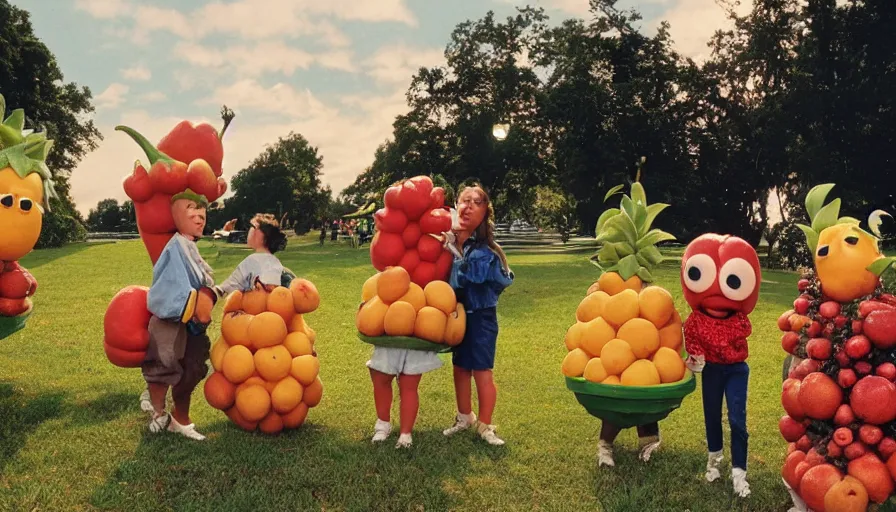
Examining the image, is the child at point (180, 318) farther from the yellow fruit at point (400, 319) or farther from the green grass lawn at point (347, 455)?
the yellow fruit at point (400, 319)

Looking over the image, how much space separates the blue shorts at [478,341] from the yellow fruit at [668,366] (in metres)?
1.40

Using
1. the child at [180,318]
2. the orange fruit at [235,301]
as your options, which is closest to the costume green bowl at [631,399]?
the orange fruit at [235,301]

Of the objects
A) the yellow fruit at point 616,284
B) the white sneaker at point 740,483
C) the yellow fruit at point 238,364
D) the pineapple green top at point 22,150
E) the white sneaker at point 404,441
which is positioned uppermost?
the pineapple green top at point 22,150

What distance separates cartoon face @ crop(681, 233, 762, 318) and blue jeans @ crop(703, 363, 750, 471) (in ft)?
1.28

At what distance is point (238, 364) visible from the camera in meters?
5.69

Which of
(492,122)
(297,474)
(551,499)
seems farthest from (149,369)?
(492,122)

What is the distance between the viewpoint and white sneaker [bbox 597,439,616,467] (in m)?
5.47

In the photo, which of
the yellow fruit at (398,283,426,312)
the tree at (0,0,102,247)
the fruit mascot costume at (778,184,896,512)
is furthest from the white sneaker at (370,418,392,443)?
the tree at (0,0,102,247)

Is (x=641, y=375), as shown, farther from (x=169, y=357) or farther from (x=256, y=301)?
(x=169, y=357)

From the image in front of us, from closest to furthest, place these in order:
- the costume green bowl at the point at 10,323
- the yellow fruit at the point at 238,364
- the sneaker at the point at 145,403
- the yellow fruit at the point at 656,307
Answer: the yellow fruit at the point at 656,307 < the yellow fruit at the point at 238,364 < the costume green bowl at the point at 10,323 < the sneaker at the point at 145,403

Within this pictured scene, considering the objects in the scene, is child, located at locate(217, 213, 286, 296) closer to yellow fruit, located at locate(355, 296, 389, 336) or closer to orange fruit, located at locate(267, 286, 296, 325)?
orange fruit, located at locate(267, 286, 296, 325)

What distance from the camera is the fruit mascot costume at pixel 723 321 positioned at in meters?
4.73

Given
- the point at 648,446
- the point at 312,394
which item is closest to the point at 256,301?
the point at 312,394

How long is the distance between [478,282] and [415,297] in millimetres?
535
